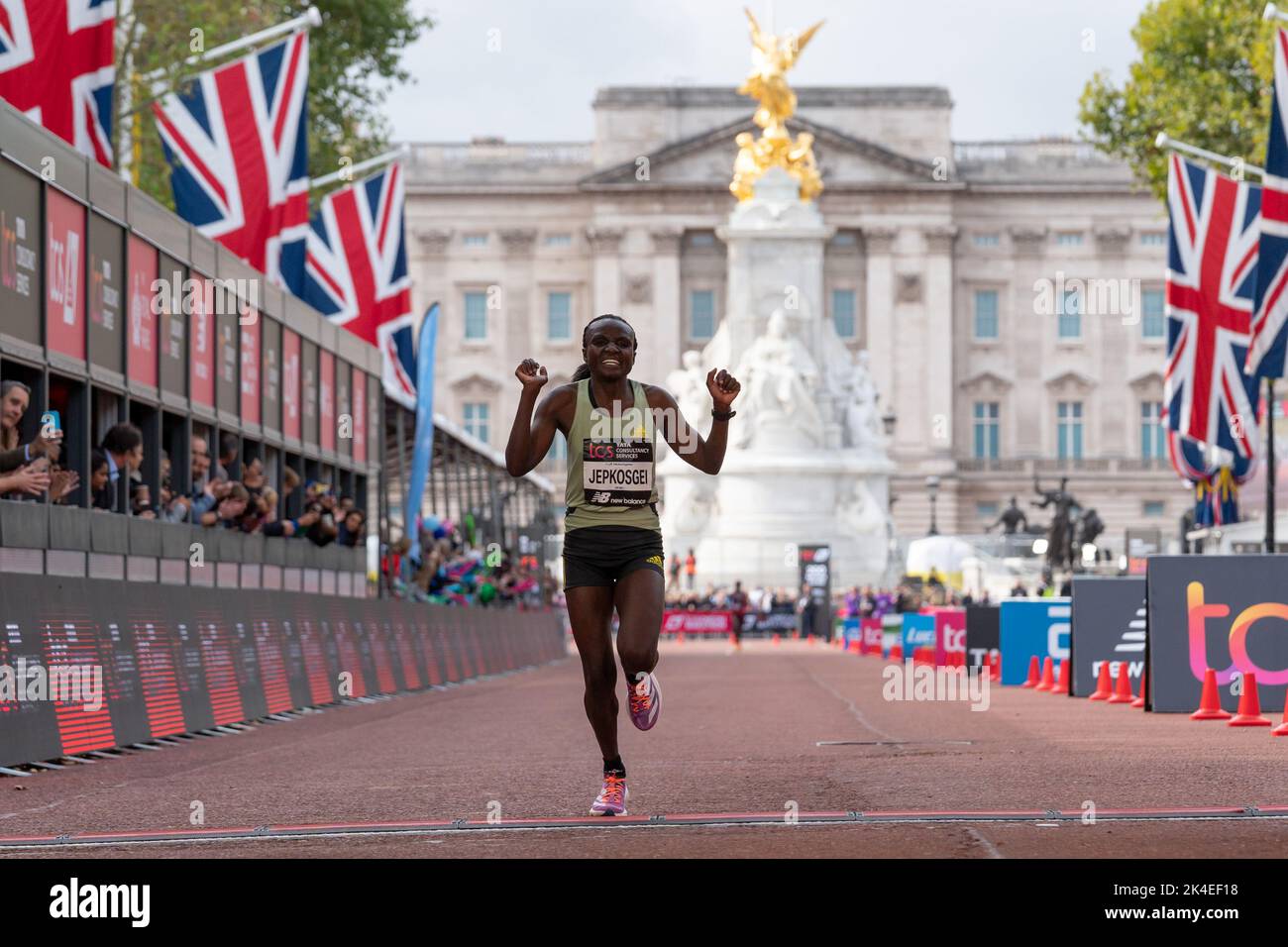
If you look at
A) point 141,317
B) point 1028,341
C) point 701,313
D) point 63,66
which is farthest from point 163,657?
point 1028,341

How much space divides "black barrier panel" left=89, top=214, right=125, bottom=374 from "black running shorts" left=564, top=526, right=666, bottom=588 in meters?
8.87

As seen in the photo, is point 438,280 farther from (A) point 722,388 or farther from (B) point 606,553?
(A) point 722,388

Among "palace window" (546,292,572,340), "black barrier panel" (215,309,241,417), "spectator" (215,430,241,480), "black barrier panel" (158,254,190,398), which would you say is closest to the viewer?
"black barrier panel" (158,254,190,398)

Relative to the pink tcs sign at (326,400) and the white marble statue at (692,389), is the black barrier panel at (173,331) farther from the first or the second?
the white marble statue at (692,389)

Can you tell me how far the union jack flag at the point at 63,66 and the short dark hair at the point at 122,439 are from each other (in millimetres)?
2890

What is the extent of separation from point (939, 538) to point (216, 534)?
66662 millimetres

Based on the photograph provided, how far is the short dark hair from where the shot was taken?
60.3 ft

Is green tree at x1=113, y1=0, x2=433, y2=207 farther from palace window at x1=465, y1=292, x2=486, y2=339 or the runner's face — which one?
palace window at x1=465, y1=292, x2=486, y2=339

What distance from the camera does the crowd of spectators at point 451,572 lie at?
3453 cm

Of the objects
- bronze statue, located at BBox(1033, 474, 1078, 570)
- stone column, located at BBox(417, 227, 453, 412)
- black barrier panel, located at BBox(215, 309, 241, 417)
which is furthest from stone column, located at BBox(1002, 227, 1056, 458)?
black barrier panel, located at BBox(215, 309, 241, 417)

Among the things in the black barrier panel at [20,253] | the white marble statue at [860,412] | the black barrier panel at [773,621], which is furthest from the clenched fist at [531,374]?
the white marble statue at [860,412]

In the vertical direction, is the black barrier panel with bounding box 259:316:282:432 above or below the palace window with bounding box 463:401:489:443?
below

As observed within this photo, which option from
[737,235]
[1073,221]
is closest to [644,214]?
[1073,221]
